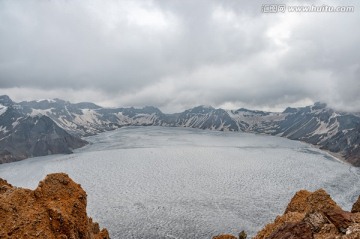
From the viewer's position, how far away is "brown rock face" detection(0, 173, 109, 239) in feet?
75.5

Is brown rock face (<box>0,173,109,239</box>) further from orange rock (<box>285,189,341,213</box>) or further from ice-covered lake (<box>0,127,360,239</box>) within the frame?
ice-covered lake (<box>0,127,360,239</box>)

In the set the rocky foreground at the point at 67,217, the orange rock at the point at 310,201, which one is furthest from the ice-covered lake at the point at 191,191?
the rocky foreground at the point at 67,217

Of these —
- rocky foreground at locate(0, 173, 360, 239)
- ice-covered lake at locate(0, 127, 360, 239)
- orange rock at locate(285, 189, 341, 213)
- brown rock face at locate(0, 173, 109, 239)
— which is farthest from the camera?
ice-covered lake at locate(0, 127, 360, 239)

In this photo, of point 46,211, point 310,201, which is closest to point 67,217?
point 46,211

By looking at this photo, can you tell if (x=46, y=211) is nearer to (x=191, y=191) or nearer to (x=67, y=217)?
(x=67, y=217)

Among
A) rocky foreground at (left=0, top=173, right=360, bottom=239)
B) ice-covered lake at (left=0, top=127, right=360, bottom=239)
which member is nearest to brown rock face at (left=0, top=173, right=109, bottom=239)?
rocky foreground at (left=0, top=173, right=360, bottom=239)

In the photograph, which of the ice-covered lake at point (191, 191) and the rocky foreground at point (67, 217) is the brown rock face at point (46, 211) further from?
the ice-covered lake at point (191, 191)

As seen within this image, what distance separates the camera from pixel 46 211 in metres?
25.5

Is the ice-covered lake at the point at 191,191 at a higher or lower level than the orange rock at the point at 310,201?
lower

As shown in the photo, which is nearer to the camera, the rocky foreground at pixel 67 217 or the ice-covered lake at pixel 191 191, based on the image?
the rocky foreground at pixel 67 217

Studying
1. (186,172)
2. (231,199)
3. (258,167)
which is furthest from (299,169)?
(231,199)

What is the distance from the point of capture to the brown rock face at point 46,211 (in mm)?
23000

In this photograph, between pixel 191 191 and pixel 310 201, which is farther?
pixel 191 191

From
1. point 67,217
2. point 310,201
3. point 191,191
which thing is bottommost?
point 191,191
